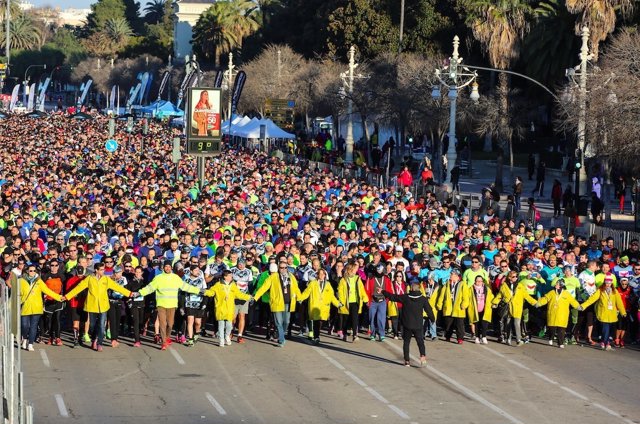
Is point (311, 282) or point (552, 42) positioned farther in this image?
point (552, 42)

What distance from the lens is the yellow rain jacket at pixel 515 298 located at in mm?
20219

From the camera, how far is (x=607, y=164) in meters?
38.5

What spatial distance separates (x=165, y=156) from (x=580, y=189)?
2571 cm

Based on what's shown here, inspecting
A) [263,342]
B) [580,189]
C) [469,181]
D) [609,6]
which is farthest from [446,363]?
[469,181]

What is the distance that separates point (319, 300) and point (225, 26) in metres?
89.8

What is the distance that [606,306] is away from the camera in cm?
2034

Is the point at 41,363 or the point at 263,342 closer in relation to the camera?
the point at 41,363

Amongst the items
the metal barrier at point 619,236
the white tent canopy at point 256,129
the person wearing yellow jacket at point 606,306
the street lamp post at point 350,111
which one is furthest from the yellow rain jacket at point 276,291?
the street lamp post at point 350,111

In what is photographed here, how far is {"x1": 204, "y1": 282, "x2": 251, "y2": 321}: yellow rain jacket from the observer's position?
64.5 feet

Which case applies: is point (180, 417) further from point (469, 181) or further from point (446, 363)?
point (469, 181)

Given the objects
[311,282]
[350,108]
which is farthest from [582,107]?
[350,108]

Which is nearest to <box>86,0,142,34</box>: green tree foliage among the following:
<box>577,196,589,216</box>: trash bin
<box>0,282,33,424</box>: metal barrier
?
<box>577,196,589,216</box>: trash bin

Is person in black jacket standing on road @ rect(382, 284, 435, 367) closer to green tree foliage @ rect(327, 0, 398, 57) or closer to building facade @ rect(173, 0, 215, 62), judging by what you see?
green tree foliage @ rect(327, 0, 398, 57)

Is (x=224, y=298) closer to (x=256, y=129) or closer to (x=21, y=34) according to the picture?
(x=256, y=129)
